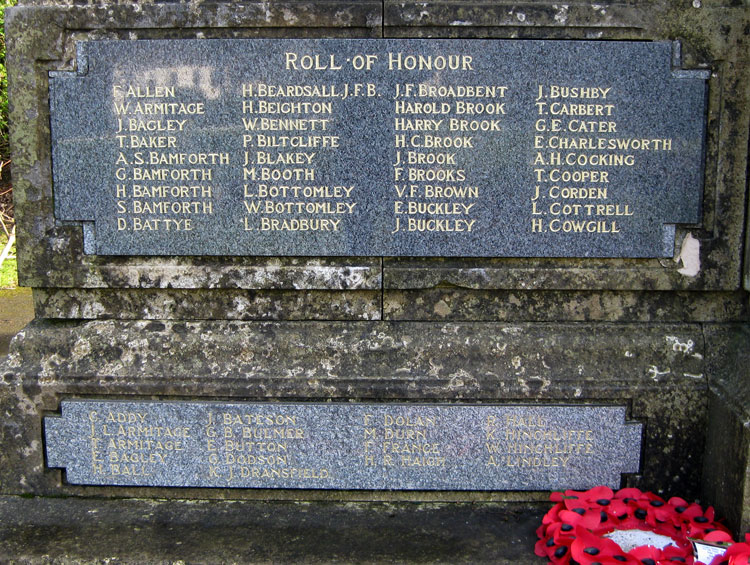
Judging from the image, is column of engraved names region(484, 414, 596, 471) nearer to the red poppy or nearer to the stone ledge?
the stone ledge

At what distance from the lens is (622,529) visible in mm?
2461

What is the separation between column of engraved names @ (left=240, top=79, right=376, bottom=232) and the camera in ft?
9.02

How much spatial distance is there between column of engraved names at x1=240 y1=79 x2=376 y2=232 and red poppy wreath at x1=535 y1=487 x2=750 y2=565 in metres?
1.60

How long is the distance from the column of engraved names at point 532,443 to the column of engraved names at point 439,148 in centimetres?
92

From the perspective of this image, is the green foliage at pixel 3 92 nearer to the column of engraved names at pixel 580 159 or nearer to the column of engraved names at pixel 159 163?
the column of engraved names at pixel 159 163

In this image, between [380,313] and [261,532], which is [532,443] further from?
[261,532]

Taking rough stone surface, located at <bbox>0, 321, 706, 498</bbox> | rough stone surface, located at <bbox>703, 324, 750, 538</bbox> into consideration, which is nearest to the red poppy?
rough stone surface, located at <bbox>703, 324, 750, 538</bbox>

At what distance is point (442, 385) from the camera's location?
110 inches

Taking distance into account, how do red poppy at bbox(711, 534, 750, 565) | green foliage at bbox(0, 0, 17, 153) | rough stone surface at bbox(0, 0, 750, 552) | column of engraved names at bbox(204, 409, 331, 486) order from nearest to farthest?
red poppy at bbox(711, 534, 750, 565) → rough stone surface at bbox(0, 0, 750, 552) → column of engraved names at bbox(204, 409, 331, 486) → green foliage at bbox(0, 0, 17, 153)

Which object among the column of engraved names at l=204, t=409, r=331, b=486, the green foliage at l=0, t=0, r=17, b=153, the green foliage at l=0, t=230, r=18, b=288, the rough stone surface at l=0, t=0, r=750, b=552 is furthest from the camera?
the green foliage at l=0, t=0, r=17, b=153

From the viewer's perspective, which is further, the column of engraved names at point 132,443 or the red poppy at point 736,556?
the column of engraved names at point 132,443

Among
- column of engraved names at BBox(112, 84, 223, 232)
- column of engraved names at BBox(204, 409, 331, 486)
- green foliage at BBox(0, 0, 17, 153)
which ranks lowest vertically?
column of engraved names at BBox(204, 409, 331, 486)

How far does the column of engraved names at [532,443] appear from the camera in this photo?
278cm

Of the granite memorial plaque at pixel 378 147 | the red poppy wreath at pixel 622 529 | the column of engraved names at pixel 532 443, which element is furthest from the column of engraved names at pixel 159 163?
the red poppy wreath at pixel 622 529
